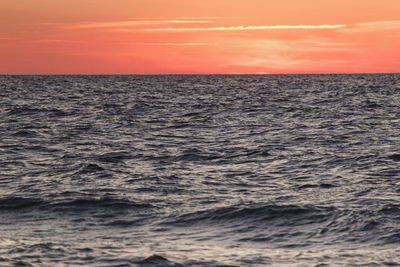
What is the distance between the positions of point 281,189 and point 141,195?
405cm

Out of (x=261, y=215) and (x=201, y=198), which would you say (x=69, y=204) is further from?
(x=261, y=215)

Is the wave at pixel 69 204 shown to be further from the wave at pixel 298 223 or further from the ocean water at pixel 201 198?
the wave at pixel 298 223

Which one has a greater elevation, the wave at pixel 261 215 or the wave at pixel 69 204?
the wave at pixel 69 204

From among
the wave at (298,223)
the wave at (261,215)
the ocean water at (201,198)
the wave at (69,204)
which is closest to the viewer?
the ocean water at (201,198)

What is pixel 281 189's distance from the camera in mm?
18516

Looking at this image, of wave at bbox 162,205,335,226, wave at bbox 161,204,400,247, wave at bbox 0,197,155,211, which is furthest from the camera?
wave at bbox 0,197,155,211

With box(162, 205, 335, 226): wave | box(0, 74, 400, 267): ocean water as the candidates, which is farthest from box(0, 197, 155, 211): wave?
box(162, 205, 335, 226): wave

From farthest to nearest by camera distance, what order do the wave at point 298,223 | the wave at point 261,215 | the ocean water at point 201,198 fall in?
the wave at point 261,215 → the wave at point 298,223 → the ocean water at point 201,198

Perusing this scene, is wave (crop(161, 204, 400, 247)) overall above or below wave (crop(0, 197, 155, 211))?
below

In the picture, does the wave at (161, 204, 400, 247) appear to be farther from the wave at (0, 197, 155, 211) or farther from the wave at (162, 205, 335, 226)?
the wave at (0, 197, 155, 211)

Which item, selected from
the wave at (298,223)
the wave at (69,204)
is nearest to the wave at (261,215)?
the wave at (298,223)

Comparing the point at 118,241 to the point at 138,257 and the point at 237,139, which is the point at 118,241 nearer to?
the point at 138,257

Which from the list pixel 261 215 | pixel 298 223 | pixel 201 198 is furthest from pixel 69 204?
pixel 298 223

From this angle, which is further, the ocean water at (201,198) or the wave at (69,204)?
the wave at (69,204)
